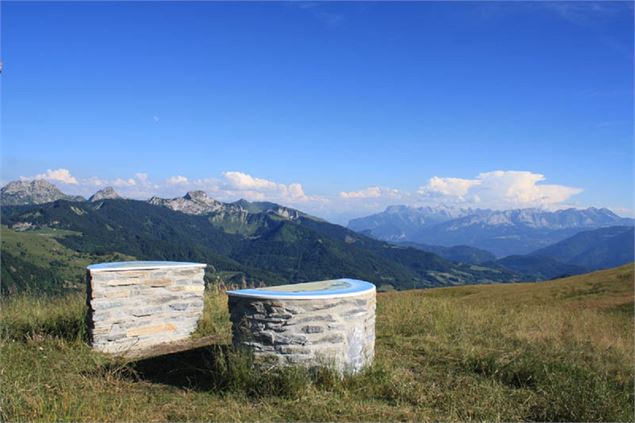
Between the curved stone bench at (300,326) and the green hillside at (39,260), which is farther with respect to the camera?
the green hillside at (39,260)

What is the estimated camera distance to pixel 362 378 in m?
7.54

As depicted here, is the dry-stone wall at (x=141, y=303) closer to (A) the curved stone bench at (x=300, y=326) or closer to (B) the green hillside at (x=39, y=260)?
(A) the curved stone bench at (x=300, y=326)

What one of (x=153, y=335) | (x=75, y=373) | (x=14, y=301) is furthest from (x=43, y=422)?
(x=14, y=301)

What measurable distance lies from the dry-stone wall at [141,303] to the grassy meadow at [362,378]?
0.48 m

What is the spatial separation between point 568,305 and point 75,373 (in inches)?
582

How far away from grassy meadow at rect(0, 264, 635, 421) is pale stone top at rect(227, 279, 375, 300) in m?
0.99

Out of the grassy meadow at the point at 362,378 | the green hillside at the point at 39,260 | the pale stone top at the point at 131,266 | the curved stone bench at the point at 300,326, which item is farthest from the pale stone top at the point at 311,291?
the green hillside at the point at 39,260

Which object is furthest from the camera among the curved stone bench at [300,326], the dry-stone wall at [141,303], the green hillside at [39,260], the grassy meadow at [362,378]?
the green hillside at [39,260]

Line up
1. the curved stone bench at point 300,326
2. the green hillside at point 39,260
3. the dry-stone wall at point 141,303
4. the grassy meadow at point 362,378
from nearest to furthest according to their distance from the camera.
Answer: the grassy meadow at point 362,378 < the curved stone bench at point 300,326 < the dry-stone wall at point 141,303 < the green hillside at point 39,260

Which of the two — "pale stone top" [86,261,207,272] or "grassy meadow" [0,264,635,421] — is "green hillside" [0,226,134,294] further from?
"grassy meadow" [0,264,635,421]

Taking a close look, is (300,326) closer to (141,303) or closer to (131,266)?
(141,303)

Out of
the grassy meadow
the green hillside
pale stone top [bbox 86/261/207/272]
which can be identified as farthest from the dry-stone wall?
the green hillside

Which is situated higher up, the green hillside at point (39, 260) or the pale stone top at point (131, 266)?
the pale stone top at point (131, 266)

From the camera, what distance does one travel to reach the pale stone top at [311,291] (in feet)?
24.6
